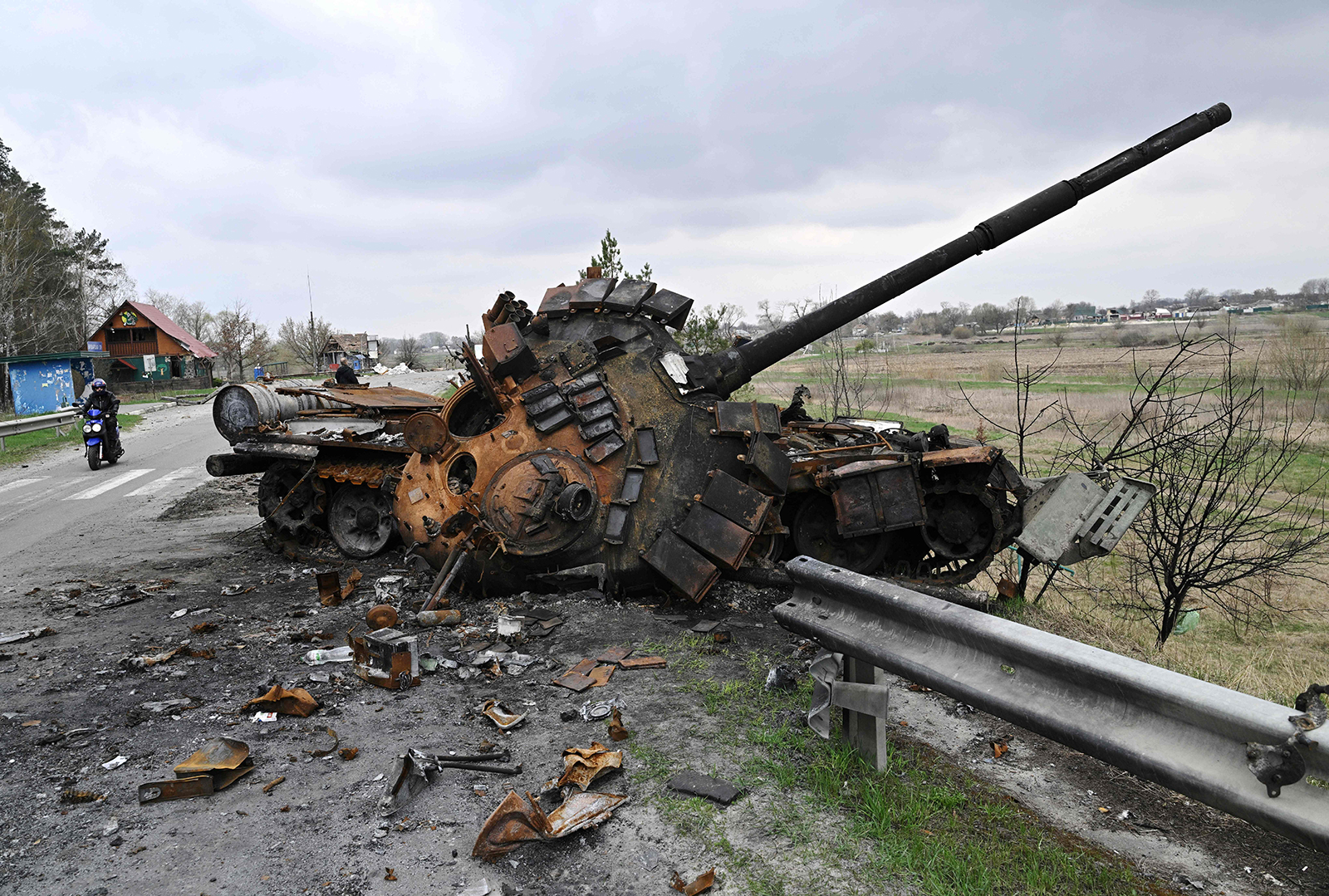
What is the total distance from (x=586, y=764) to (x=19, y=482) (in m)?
15.4

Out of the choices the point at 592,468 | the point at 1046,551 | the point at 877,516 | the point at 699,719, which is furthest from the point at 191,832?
the point at 1046,551

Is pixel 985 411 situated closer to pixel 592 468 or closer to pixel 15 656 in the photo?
pixel 592 468

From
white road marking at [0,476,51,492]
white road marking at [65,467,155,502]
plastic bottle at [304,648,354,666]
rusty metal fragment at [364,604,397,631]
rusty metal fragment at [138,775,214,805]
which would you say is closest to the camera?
rusty metal fragment at [138,775,214,805]

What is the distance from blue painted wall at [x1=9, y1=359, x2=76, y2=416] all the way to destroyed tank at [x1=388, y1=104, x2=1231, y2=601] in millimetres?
26281

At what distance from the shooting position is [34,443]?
67.3 ft

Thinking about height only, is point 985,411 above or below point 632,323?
below

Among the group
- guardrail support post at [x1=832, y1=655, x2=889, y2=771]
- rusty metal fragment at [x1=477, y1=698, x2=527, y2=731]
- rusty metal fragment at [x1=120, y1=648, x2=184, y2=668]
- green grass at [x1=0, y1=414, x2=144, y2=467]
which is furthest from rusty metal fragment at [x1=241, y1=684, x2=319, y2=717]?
green grass at [x1=0, y1=414, x2=144, y2=467]

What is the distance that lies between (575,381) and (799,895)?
15.5 feet

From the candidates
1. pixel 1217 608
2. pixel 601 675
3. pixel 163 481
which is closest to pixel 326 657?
pixel 601 675

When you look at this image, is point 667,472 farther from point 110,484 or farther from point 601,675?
point 110,484

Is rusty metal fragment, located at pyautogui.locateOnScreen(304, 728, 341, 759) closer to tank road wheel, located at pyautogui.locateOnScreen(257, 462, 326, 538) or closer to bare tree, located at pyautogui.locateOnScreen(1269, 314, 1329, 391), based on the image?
tank road wheel, located at pyautogui.locateOnScreen(257, 462, 326, 538)

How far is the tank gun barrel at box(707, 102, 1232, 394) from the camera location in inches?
283

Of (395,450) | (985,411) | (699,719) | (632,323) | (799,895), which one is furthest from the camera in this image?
(985,411)

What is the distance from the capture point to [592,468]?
6.58 meters
